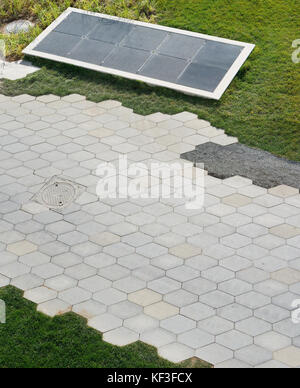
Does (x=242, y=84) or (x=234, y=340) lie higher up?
(x=242, y=84)

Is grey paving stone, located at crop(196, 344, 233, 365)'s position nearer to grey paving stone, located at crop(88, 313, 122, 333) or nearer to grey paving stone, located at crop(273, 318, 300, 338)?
grey paving stone, located at crop(273, 318, 300, 338)

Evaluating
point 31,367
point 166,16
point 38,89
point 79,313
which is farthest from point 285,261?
point 166,16

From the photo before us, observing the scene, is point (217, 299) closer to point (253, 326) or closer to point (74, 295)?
point (253, 326)

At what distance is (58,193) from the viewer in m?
12.4

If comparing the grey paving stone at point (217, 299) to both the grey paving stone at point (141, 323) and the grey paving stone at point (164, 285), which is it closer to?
the grey paving stone at point (164, 285)

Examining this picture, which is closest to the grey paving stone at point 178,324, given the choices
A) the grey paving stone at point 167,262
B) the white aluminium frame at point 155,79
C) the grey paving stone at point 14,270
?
the grey paving stone at point 167,262

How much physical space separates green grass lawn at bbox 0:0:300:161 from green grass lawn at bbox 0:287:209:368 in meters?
5.29

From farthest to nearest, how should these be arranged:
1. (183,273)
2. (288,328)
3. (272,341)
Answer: (183,273) < (288,328) < (272,341)

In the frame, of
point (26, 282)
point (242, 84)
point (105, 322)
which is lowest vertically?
point (105, 322)

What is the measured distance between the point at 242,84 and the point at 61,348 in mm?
7637

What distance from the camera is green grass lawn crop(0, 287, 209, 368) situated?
927 centimetres

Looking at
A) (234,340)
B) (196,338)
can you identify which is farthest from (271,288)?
(196,338)

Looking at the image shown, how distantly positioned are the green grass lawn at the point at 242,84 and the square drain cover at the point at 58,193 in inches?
103

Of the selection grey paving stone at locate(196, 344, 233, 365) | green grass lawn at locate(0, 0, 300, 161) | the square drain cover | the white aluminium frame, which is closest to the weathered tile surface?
grey paving stone at locate(196, 344, 233, 365)
